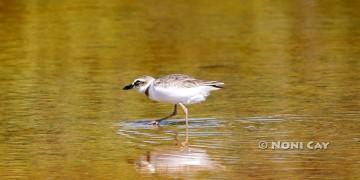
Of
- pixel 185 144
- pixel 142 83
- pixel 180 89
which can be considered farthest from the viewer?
pixel 142 83

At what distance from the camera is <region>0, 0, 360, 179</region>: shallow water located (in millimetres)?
10414

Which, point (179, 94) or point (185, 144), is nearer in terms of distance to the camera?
point (185, 144)

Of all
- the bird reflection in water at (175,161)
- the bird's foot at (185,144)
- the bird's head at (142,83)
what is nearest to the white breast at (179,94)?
the bird's head at (142,83)

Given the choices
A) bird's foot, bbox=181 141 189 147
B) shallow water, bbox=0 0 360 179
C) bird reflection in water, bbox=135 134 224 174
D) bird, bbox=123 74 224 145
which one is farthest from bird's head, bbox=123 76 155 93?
bird reflection in water, bbox=135 134 224 174

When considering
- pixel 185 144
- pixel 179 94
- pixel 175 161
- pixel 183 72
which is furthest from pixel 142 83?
pixel 183 72

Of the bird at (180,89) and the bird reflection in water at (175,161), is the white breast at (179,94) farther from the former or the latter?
the bird reflection in water at (175,161)

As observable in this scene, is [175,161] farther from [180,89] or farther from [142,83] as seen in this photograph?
[142,83]

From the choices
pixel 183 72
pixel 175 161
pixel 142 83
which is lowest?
pixel 175 161

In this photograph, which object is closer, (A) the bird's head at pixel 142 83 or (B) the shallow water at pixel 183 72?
(B) the shallow water at pixel 183 72

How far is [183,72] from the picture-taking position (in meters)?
15.1

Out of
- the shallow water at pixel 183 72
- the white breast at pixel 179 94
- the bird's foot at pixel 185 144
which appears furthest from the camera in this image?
the white breast at pixel 179 94

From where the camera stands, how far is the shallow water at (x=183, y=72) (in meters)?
10.4

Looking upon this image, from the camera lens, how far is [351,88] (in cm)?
1386

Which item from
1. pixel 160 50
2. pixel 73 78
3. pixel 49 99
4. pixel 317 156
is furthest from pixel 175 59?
pixel 317 156
